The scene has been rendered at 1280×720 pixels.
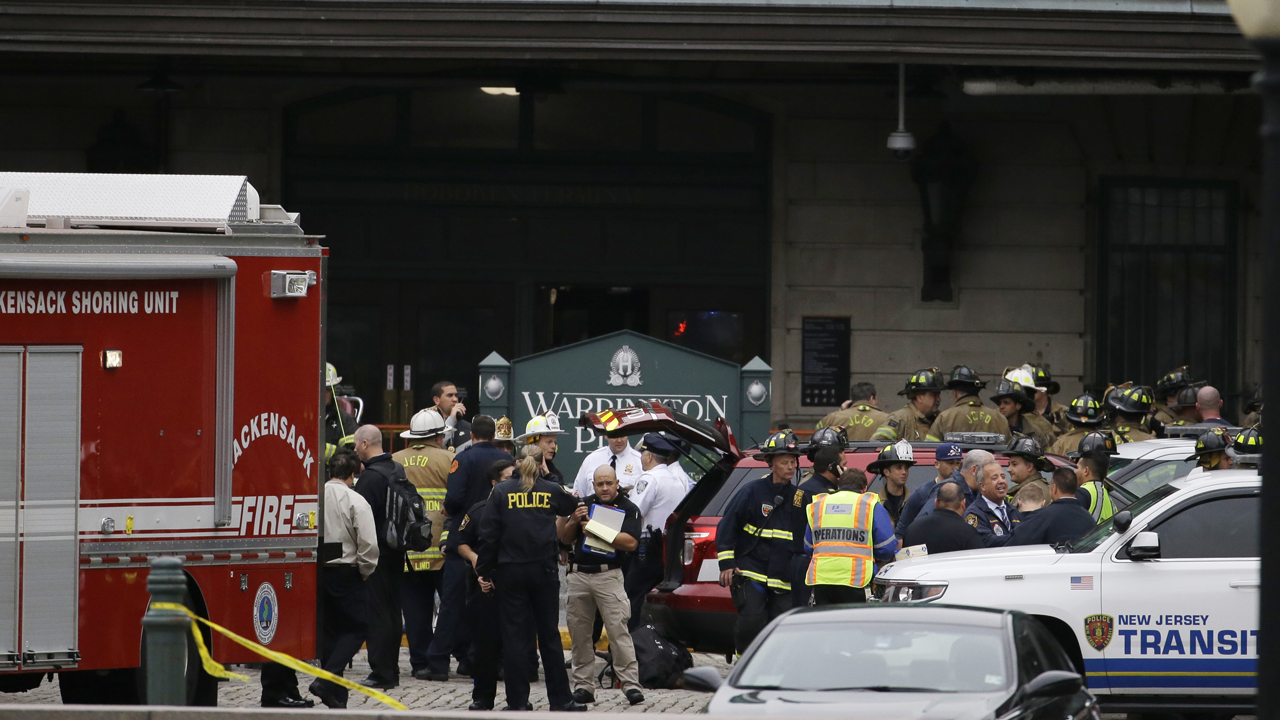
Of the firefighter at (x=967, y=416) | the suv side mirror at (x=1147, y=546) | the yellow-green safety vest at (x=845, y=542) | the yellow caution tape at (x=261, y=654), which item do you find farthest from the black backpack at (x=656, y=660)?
the suv side mirror at (x=1147, y=546)

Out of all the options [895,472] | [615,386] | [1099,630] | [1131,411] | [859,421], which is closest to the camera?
[1099,630]

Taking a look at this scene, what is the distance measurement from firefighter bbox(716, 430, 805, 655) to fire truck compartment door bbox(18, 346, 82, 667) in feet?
13.9

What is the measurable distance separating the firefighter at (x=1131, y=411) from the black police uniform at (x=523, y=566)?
6331 mm

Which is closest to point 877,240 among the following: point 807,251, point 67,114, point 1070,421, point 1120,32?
point 807,251

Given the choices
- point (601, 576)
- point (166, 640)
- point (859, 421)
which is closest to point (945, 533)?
point (601, 576)

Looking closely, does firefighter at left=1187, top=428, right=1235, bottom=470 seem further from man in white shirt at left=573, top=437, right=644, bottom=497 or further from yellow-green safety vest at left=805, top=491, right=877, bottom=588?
man in white shirt at left=573, top=437, right=644, bottom=497

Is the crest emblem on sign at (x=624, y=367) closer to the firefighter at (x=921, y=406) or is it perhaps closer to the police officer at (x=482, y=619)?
the firefighter at (x=921, y=406)

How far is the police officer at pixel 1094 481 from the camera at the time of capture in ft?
35.5

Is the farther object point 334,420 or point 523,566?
point 334,420

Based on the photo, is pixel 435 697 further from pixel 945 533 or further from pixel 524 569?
pixel 945 533

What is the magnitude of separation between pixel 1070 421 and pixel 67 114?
1192 centimetres

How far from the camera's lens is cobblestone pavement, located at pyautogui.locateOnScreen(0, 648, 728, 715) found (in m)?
10.3

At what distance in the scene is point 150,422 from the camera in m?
8.62

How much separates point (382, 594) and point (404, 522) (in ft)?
1.76
